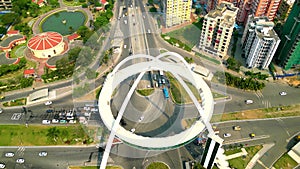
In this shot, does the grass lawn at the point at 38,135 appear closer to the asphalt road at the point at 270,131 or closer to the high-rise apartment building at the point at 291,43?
the asphalt road at the point at 270,131

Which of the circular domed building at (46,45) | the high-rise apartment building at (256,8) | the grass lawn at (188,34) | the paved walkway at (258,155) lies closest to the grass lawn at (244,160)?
the paved walkway at (258,155)

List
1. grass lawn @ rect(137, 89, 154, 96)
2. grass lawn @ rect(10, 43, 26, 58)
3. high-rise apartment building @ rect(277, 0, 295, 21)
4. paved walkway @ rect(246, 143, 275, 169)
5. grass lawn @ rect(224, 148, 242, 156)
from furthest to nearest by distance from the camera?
high-rise apartment building @ rect(277, 0, 295, 21), grass lawn @ rect(10, 43, 26, 58), grass lawn @ rect(137, 89, 154, 96), grass lawn @ rect(224, 148, 242, 156), paved walkway @ rect(246, 143, 275, 169)

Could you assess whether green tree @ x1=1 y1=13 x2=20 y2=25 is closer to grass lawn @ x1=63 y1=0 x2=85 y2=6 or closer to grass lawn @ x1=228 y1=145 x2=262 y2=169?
grass lawn @ x1=63 y1=0 x2=85 y2=6

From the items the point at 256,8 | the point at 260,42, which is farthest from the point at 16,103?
the point at 256,8

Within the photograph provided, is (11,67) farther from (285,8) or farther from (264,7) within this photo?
(285,8)

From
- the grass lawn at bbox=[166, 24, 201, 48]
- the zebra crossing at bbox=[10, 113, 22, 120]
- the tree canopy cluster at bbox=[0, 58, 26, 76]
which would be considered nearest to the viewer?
the zebra crossing at bbox=[10, 113, 22, 120]

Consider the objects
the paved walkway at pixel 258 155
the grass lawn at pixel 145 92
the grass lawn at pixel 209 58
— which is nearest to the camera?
the paved walkway at pixel 258 155

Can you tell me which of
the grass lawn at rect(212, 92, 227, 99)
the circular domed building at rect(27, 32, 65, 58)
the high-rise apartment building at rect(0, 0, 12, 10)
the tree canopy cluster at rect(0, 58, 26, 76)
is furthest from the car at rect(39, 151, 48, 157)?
the high-rise apartment building at rect(0, 0, 12, 10)
